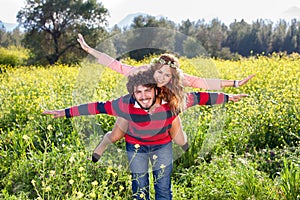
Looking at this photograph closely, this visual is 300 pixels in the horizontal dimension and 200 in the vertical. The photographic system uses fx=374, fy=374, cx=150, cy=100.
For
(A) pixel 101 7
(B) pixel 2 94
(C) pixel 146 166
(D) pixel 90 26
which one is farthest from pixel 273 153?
(A) pixel 101 7

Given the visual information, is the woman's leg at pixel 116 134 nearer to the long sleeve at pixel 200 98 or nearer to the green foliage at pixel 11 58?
the long sleeve at pixel 200 98

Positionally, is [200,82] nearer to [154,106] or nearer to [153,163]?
[154,106]

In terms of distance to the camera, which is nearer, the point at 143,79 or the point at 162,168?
the point at 143,79

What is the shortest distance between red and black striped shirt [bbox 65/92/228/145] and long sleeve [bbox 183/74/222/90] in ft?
0.22

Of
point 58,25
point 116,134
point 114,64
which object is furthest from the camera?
point 58,25

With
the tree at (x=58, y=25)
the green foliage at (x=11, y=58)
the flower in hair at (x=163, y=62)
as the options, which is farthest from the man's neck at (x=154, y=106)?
the green foliage at (x=11, y=58)

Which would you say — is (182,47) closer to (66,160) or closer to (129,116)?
(129,116)

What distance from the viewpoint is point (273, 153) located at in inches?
153

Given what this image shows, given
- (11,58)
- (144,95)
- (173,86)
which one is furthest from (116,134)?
(11,58)

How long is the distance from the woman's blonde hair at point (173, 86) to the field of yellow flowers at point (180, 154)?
257 millimetres

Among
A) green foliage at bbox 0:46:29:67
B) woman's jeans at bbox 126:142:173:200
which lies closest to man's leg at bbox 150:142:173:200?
woman's jeans at bbox 126:142:173:200

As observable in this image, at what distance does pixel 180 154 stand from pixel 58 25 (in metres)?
17.7

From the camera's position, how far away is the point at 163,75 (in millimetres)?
2316

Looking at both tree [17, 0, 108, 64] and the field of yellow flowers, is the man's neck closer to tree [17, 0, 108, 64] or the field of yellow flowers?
the field of yellow flowers
